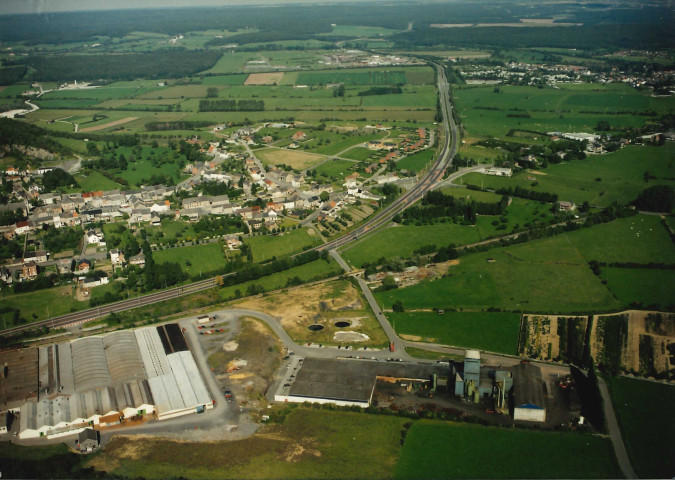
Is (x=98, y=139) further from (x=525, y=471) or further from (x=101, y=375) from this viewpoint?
(x=525, y=471)

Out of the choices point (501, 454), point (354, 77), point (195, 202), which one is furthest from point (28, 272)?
point (354, 77)

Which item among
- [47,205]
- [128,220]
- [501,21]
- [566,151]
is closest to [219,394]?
[128,220]

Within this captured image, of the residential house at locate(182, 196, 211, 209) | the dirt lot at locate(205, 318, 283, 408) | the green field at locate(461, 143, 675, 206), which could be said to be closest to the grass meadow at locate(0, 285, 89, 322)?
the dirt lot at locate(205, 318, 283, 408)

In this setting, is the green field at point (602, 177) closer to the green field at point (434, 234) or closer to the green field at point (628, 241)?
the green field at point (628, 241)

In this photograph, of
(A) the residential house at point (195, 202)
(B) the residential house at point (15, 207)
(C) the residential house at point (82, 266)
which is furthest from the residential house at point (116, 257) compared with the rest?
(B) the residential house at point (15, 207)

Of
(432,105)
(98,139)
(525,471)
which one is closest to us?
(525,471)

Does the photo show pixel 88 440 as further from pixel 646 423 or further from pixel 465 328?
pixel 646 423
